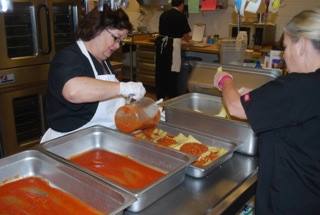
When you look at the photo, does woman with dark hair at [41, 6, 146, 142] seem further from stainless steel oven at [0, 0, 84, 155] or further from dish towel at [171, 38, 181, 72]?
dish towel at [171, 38, 181, 72]

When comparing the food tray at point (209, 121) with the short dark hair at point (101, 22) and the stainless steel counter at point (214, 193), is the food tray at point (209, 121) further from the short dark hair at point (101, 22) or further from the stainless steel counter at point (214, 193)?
the short dark hair at point (101, 22)

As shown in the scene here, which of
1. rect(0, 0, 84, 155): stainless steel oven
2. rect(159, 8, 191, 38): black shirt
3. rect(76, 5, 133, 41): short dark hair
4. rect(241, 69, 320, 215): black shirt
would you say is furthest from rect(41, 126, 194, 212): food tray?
rect(159, 8, 191, 38): black shirt

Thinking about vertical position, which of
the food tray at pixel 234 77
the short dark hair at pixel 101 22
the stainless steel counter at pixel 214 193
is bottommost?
the stainless steel counter at pixel 214 193

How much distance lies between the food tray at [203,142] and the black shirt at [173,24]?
134 inches

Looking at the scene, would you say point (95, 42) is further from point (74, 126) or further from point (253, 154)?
point (253, 154)

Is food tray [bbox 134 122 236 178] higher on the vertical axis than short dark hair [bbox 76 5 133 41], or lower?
lower

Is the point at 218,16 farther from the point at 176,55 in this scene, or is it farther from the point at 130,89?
the point at 130,89

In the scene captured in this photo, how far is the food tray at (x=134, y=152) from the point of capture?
3.64 feet

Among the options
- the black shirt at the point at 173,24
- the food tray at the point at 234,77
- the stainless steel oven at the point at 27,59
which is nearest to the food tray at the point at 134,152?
the food tray at the point at 234,77

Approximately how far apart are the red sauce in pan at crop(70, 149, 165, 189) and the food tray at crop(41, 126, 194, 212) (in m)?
0.04

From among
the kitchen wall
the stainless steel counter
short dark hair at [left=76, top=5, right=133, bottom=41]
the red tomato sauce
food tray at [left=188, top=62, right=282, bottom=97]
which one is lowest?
the stainless steel counter

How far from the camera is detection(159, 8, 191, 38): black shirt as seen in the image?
15.7 feet

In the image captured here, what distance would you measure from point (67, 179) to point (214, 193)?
0.55 meters

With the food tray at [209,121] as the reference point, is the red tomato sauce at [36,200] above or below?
below
